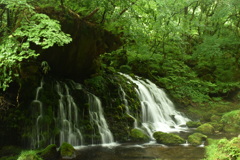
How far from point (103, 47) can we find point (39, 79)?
344cm

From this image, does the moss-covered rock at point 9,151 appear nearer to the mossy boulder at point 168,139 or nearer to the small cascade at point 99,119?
the small cascade at point 99,119

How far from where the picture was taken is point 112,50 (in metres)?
11.4

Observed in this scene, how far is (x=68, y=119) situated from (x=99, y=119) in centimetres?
153

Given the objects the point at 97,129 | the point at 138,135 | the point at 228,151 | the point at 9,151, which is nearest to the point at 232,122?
the point at 138,135

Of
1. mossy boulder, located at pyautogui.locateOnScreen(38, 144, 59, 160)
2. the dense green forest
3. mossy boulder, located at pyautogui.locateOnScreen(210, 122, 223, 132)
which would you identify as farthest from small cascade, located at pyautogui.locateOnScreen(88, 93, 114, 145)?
mossy boulder, located at pyautogui.locateOnScreen(210, 122, 223, 132)

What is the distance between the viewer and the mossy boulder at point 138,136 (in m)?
9.17

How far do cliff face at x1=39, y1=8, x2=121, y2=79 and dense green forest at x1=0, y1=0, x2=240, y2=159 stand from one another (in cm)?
4

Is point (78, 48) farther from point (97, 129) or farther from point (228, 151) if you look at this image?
point (228, 151)

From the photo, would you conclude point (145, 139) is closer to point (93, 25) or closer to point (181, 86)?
point (93, 25)

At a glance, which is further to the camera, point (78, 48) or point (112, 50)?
point (112, 50)

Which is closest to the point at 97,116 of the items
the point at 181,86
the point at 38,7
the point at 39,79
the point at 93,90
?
the point at 93,90

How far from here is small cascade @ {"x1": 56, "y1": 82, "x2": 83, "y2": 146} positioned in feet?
27.4

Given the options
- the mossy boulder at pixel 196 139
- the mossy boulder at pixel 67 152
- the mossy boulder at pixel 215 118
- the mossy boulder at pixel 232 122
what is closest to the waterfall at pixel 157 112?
the mossy boulder at pixel 215 118

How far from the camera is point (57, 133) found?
8133 mm
